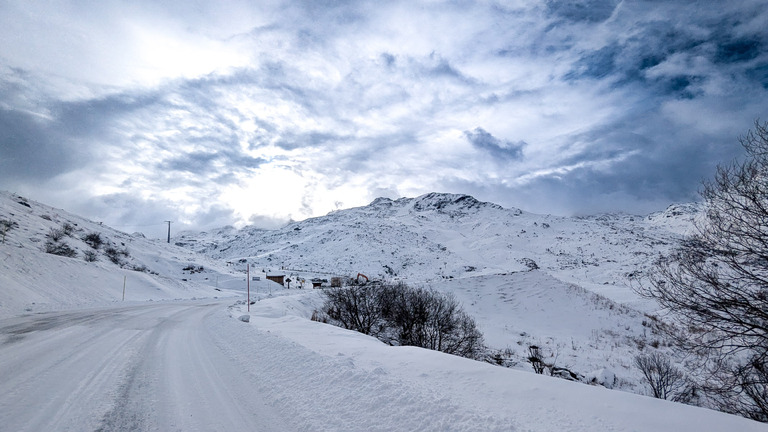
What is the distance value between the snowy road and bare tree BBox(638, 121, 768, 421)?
966cm

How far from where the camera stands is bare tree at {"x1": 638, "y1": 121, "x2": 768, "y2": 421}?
311 inches

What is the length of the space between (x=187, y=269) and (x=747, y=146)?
67807mm

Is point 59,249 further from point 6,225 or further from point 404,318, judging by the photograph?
point 404,318

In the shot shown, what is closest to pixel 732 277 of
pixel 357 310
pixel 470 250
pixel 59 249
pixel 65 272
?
pixel 357 310

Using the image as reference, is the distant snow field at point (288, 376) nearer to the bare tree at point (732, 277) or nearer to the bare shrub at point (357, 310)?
the bare tree at point (732, 277)

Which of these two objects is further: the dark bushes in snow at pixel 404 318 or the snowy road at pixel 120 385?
the dark bushes in snow at pixel 404 318

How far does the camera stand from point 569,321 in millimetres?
31062

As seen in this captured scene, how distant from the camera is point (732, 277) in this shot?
27.5 ft

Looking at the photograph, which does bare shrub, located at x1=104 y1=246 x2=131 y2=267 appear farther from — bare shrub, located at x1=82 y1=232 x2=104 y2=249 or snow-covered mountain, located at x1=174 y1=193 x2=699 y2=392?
snow-covered mountain, located at x1=174 y1=193 x2=699 y2=392

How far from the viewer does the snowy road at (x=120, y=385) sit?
4824mm

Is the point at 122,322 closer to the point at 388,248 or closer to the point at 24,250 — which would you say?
the point at 24,250

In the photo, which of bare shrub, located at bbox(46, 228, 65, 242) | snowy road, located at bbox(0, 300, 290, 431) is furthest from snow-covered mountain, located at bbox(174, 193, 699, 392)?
bare shrub, located at bbox(46, 228, 65, 242)

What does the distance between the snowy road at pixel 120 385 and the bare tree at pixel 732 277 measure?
Answer: 9.66 meters

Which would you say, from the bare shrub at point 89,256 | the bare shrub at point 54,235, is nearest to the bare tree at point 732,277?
the bare shrub at point 89,256
